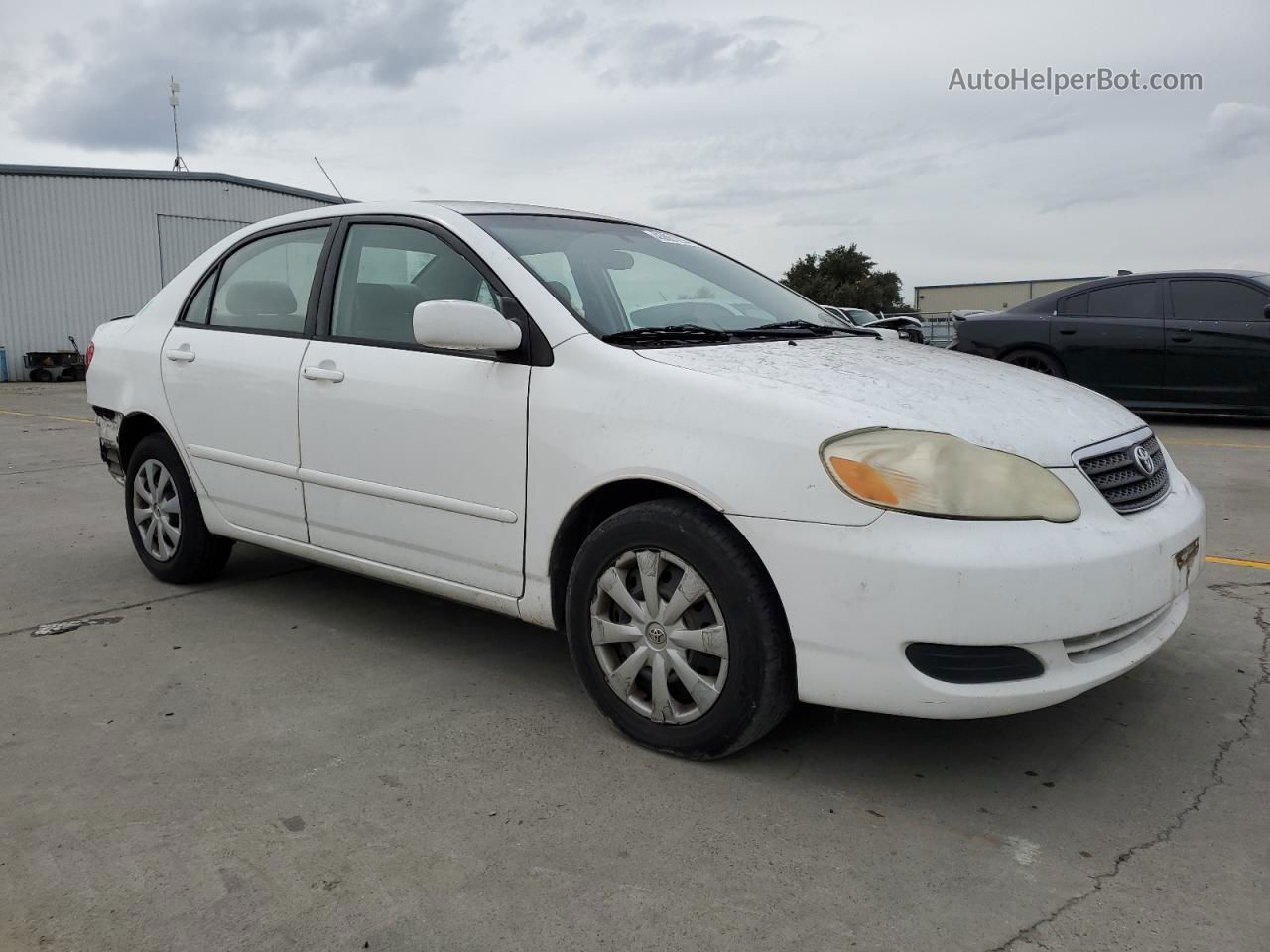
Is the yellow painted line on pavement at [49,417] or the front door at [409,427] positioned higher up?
the front door at [409,427]

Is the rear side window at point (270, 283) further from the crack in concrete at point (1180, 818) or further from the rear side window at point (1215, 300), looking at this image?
the rear side window at point (1215, 300)

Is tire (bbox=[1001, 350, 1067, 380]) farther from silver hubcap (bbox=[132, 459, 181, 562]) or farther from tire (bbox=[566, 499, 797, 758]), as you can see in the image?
tire (bbox=[566, 499, 797, 758])

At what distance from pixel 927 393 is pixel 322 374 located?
200cm

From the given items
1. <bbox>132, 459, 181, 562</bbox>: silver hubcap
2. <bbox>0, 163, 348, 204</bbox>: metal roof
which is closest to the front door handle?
<bbox>132, 459, 181, 562</bbox>: silver hubcap

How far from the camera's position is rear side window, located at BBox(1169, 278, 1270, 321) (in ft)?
30.1

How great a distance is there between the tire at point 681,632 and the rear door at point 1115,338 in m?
7.96

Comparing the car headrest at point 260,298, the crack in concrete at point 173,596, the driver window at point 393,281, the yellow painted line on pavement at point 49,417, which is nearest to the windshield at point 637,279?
the driver window at point 393,281

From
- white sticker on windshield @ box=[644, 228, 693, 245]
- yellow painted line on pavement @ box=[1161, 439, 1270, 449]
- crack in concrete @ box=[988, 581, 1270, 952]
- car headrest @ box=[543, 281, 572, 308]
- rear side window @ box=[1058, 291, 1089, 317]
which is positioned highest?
white sticker on windshield @ box=[644, 228, 693, 245]

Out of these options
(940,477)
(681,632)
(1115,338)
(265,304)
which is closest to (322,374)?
(265,304)

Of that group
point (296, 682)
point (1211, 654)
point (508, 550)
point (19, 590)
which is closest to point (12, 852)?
point (296, 682)

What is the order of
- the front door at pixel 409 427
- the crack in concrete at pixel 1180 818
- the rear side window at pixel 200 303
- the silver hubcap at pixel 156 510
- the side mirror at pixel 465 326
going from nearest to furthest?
1. the crack in concrete at pixel 1180 818
2. the side mirror at pixel 465 326
3. the front door at pixel 409 427
4. the rear side window at pixel 200 303
5. the silver hubcap at pixel 156 510

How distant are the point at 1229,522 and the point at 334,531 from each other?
14.8 ft

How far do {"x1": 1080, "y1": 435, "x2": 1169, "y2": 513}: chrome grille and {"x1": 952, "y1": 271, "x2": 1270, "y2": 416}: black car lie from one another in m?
7.26

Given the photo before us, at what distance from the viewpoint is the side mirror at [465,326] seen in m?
3.02
